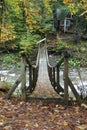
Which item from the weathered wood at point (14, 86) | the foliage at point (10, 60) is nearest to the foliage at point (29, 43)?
the foliage at point (10, 60)

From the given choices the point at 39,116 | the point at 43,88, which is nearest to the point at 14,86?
the point at 43,88

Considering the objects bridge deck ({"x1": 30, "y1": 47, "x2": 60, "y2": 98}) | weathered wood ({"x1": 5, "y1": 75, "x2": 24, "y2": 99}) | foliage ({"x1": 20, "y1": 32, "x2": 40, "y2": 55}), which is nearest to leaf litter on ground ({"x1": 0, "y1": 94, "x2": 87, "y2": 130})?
weathered wood ({"x1": 5, "y1": 75, "x2": 24, "y2": 99})

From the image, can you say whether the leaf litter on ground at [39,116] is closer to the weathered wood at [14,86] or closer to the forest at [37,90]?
the forest at [37,90]

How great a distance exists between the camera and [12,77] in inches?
538

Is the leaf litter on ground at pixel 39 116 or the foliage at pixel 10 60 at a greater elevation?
the leaf litter on ground at pixel 39 116

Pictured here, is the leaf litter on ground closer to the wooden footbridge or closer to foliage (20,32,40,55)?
the wooden footbridge

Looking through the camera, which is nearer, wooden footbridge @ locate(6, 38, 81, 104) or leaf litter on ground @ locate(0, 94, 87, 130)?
leaf litter on ground @ locate(0, 94, 87, 130)

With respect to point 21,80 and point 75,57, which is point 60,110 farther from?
point 75,57

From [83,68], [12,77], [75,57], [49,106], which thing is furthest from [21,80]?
[75,57]

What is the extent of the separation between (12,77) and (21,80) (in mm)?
8139

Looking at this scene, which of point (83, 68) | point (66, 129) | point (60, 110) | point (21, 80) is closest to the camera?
point (66, 129)

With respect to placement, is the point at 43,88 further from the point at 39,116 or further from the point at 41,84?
the point at 39,116

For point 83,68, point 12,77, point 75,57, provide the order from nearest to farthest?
point 12,77, point 83,68, point 75,57

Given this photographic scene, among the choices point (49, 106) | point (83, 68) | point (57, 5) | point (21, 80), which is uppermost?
point (57, 5)
